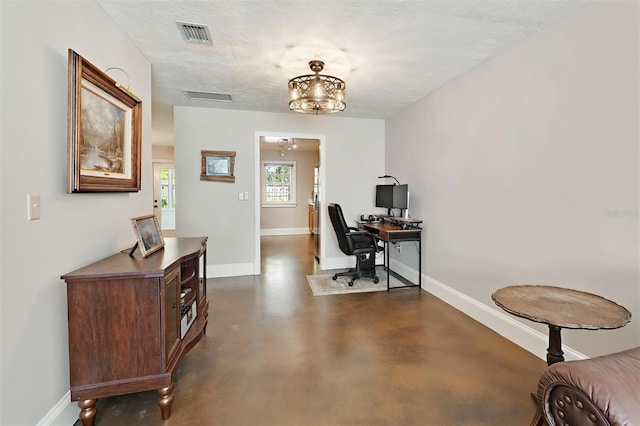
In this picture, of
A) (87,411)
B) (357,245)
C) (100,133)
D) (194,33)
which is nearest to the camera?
Result: (87,411)

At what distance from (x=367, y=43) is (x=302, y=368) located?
2.56 m

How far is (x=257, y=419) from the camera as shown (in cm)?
167

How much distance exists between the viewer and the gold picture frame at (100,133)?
1.57 meters

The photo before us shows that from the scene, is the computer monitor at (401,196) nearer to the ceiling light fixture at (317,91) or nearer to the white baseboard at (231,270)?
the ceiling light fixture at (317,91)

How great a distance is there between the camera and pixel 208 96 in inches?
150

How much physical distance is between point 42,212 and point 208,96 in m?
2.77

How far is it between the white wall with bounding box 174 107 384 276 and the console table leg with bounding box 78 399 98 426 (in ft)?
9.52

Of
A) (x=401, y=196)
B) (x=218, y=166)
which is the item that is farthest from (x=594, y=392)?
(x=218, y=166)

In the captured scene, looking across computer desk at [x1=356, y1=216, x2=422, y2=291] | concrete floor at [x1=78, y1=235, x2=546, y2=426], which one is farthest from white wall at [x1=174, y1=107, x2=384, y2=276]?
concrete floor at [x1=78, y1=235, x2=546, y2=426]

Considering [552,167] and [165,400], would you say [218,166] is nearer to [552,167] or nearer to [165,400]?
[165,400]

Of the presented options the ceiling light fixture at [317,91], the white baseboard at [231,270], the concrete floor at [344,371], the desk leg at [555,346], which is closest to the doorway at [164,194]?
the white baseboard at [231,270]

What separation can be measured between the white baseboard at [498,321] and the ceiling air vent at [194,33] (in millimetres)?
3375

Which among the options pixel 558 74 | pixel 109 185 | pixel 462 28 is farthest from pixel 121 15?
pixel 558 74

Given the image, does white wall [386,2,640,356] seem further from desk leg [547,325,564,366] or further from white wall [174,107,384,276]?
white wall [174,107,384,276]
